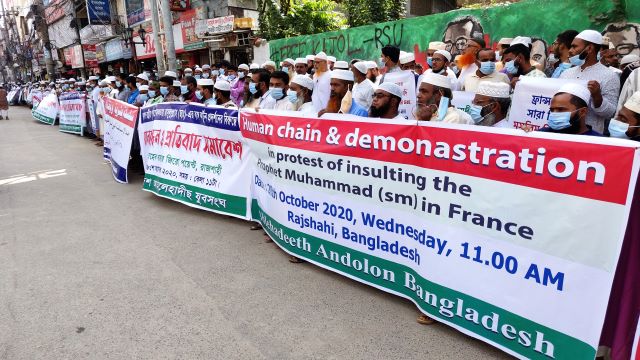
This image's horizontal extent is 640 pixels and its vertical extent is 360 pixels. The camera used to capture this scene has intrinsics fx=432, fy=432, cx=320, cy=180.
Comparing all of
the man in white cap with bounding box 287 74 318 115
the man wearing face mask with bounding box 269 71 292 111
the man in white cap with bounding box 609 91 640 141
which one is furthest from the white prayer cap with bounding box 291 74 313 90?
the man in white cap with bounding box 609 91 640 141

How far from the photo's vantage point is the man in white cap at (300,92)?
5.07 metres

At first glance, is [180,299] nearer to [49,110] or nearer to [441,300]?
[441,300]

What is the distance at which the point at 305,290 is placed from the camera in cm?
356

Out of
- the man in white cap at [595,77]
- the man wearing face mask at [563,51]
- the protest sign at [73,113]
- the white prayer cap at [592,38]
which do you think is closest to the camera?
the man in white cap at [595,77]

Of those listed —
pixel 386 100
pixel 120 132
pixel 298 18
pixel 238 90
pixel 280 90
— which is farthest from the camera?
pixel 298 18

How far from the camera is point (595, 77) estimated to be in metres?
4.05

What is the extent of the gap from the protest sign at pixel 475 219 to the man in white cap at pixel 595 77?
6.39 feet

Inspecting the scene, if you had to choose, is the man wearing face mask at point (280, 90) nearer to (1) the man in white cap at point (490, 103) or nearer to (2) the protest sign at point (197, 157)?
(2) the protest sign at point (197, 157)

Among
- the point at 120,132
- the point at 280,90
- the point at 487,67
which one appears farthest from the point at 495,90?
the point at 120,132

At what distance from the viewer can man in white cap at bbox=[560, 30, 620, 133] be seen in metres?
3.88

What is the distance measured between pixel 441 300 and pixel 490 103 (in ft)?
4.98

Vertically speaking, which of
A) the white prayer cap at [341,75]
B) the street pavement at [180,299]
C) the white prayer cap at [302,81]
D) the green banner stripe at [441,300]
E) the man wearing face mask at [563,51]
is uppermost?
the man wearing face mask at [563,51]

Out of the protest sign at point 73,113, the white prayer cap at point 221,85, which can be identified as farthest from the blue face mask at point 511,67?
the protest sign at point 73,113

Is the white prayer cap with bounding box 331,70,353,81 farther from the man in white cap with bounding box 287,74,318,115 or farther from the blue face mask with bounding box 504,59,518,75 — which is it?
the blue face mask with bounding box 504,59,518,75
